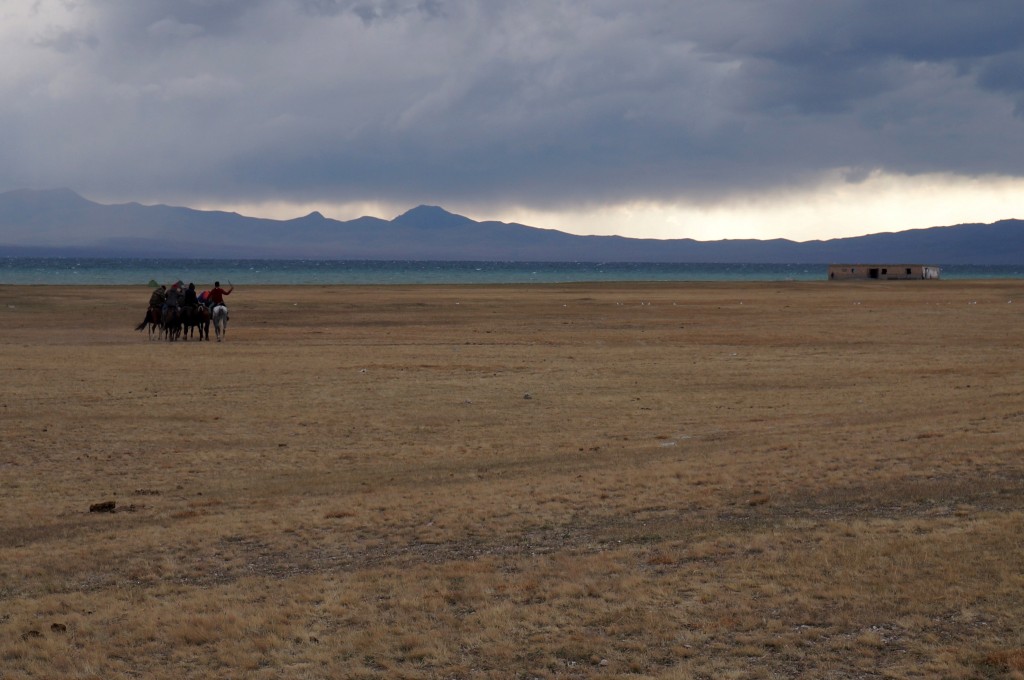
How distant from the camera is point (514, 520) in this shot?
41.0ft

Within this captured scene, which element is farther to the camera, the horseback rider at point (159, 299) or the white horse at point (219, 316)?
the horseback rider at point (159, 299)

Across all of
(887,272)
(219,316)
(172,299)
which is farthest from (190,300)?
(887,272)

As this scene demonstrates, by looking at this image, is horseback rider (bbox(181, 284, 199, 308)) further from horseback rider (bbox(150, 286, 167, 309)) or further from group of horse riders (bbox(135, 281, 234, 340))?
horseback rider (bbox(150, 286, 167, 309))

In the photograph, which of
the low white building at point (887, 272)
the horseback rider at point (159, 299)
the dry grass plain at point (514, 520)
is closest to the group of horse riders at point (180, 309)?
the horseback rider at point (159, 299)

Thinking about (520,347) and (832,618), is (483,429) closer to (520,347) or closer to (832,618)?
(832,618)

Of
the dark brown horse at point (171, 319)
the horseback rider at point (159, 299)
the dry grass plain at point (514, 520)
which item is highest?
the horseback rider at point (159, 299)

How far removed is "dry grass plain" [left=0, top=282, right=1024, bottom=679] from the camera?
27.9 feet

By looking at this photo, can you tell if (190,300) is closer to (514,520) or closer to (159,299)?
(159,299)

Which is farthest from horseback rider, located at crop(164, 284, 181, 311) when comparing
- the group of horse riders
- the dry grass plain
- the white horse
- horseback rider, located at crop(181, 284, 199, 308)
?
the dry grass plain

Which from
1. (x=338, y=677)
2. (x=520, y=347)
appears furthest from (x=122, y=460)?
(x=520, y=347)

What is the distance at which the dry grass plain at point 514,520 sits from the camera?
8.49m

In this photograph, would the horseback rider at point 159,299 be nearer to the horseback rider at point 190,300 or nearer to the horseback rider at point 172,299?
the horseback rider at point 172,299

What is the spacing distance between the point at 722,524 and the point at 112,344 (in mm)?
28916

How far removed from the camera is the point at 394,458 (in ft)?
55.8
